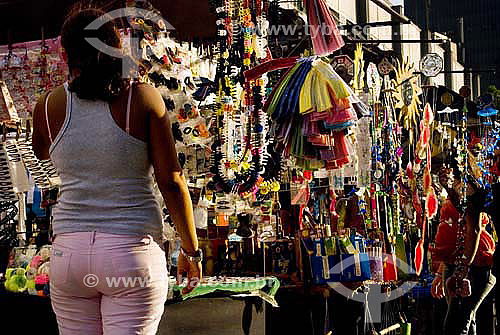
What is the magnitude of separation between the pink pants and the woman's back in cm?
4

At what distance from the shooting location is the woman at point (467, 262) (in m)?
6.05

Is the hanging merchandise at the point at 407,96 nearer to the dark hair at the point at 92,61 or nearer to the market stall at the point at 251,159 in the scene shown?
the market stall at the point at 251,159

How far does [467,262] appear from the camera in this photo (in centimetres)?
611

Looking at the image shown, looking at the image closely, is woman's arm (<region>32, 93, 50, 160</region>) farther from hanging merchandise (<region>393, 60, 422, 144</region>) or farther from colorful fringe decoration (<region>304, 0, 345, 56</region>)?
hanging merchandise (<region>393, 60, 422, 144</region>)

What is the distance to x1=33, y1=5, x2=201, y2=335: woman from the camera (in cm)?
232

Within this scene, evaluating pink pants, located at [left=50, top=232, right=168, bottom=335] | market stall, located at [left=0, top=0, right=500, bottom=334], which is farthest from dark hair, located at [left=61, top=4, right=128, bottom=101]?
market stall, located at [left=0, top=0, right=500, bottom=334]

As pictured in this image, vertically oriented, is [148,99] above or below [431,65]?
below

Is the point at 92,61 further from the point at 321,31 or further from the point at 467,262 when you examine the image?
the point at 467,262

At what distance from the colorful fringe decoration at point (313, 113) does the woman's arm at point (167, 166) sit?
1908mm

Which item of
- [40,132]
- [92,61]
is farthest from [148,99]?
[40,132]

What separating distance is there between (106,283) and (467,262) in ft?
14.2

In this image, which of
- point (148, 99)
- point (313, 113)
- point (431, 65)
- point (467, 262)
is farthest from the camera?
point (431, 65)

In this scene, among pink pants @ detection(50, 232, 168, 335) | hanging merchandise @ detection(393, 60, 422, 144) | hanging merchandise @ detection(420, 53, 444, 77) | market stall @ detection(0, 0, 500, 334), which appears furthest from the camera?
hanging merchandise @ detection(420, 53, 444, 77)

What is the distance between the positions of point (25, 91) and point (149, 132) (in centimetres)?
302
